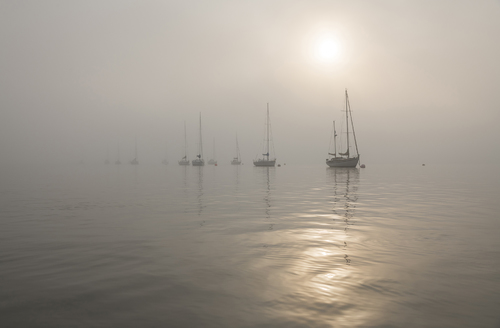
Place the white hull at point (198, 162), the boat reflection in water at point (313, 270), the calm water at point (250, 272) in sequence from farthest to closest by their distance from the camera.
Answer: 1. the white hull at point (198, 162)
2. the boat reflection in water at point (313, 270)
3. the calm water at point (250, 272)

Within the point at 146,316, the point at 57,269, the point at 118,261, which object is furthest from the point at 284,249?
the point at 57,269

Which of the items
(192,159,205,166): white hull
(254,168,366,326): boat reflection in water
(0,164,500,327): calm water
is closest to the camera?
(0,164,500,327): calm water

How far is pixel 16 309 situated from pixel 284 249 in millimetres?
7012

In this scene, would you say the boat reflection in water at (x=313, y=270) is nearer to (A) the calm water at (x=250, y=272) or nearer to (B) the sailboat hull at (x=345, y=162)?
(A) the calm water at (x=250, y=272)

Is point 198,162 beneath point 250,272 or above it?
above

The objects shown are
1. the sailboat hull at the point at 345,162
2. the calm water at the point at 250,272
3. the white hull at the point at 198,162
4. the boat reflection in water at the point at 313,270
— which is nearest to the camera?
the calm water at the point at 250,272

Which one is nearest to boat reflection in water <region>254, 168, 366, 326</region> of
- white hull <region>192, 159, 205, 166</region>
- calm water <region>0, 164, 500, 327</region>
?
calm water <region>0, 164, 500, 327</region>

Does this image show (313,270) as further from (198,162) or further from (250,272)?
(198,162)

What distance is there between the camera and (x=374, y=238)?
12.4 meters

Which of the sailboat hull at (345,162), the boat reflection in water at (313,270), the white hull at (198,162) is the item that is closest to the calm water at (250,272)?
the boat reflection in water at (313,270)

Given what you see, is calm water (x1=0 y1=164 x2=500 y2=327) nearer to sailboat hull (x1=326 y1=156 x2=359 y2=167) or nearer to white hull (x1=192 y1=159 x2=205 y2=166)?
sailboat hull (x1=326 y1=156 x2=359 y2=167)

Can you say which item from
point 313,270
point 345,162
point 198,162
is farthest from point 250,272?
point 198,162

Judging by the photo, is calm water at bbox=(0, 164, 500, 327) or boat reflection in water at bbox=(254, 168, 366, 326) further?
boat reflection in water at bbox=(254, 168, 366, 326)

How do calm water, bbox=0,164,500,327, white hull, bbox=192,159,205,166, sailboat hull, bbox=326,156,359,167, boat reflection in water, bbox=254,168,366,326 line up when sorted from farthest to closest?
white hull, bbox=192,159,205,166 < sailboat hull, bbox=326,156,359,167 < boat reflection in water, bbox=254,168,366,326 < calm water, bbox=0,164,500,327
